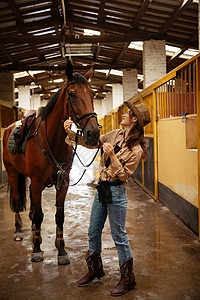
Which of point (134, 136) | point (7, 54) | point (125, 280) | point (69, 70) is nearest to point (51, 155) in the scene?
point (69, 70)

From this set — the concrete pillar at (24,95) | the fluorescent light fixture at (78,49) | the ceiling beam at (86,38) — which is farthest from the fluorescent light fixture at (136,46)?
the concrete pillar at (24,95)

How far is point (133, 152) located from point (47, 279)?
1.43 m

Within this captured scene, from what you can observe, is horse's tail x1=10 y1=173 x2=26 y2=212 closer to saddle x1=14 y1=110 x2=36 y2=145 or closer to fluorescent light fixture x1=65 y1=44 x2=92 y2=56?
saddle x1=14 y1=110 x2=36 y2=145

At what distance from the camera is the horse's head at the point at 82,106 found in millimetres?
2229

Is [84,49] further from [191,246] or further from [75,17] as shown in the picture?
[191,246]

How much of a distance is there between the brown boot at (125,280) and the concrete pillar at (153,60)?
28.7 ft

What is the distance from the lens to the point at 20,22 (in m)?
9.75

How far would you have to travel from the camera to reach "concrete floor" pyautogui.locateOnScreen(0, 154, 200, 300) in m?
2.38

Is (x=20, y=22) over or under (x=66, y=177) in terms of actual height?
over

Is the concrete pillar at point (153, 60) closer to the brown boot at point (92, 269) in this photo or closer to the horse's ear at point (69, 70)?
the horse's ear at point (69, 70)

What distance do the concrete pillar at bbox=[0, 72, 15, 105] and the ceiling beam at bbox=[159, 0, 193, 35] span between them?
771 centimetres

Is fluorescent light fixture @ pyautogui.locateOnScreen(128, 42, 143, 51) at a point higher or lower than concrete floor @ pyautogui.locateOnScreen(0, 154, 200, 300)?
higher

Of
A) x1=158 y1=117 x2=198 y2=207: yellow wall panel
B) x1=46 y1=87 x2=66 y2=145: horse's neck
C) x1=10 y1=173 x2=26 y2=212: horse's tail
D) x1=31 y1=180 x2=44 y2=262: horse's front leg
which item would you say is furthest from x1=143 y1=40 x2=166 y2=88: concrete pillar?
x1=31 y1=180 x2=44 y2=262: horse's front leg

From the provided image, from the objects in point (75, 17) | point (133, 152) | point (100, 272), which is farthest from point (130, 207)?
point (75, 17)
